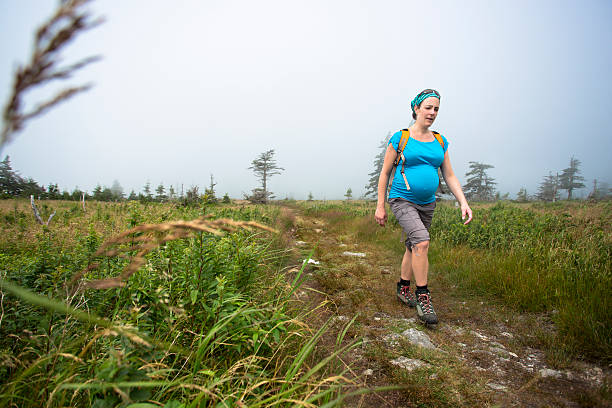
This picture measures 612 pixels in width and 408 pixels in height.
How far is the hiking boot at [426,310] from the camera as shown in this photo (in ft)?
9.17

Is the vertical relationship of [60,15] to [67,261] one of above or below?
above

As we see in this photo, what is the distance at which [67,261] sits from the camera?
2402mm

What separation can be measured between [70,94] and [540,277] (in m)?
4.94

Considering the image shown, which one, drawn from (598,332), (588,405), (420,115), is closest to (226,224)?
(588,405)

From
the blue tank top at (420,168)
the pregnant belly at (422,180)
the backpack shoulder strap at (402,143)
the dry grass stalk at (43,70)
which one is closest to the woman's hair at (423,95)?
the backpack shoulder strap at (402,143)

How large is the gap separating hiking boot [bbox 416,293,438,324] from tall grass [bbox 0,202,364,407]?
148cm

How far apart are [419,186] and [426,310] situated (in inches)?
59.3

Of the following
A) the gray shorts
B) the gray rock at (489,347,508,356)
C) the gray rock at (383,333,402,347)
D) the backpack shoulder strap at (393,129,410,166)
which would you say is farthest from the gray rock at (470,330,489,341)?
the backpack shoulder strap at (393,129,410,166)

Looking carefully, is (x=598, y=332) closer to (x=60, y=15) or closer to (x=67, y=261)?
(x=60, y=15)

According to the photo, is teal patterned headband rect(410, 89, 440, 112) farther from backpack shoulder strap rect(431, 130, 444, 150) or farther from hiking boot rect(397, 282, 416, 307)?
hiking boot rect(397, 282, 416, 307)

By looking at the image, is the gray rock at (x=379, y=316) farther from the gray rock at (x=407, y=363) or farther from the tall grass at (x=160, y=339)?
the tall grass at (x=160, y=339)

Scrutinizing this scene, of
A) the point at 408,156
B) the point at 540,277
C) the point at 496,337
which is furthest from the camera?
the point at 540,277

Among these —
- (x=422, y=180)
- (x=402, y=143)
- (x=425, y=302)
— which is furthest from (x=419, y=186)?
(x=425, y=302)

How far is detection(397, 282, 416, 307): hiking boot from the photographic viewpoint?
3307 mm
